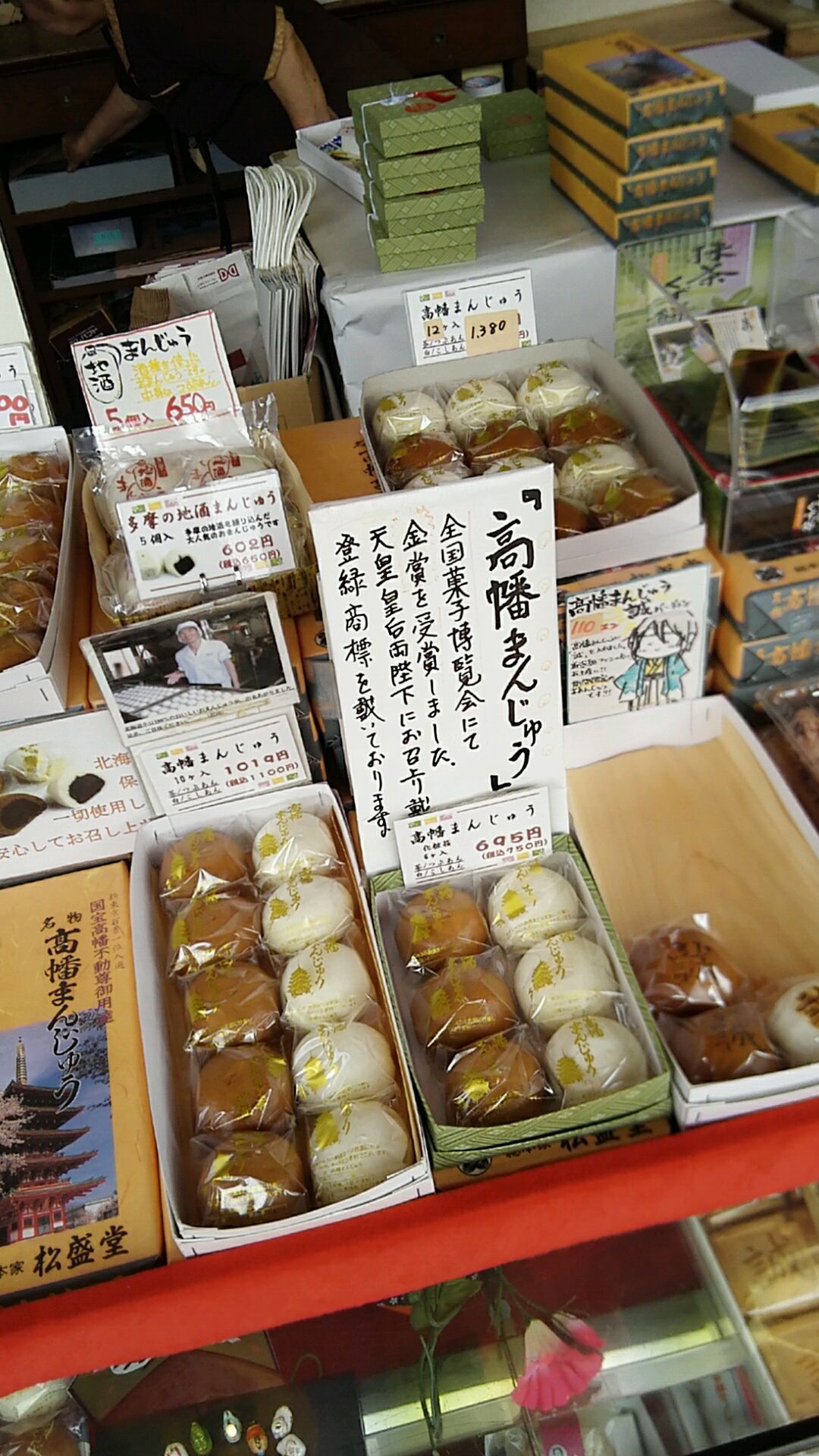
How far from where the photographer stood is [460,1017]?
1442mm

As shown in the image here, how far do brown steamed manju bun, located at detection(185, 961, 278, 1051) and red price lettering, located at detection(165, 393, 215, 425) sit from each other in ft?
3.38

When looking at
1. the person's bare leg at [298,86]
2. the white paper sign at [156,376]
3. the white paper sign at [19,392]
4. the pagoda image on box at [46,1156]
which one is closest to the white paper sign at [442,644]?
the pagoda image on box at [46,1156]

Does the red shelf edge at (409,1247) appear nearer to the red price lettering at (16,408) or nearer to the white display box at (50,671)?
the white display box at (50,671)

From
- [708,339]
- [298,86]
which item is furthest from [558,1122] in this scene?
[298,86]

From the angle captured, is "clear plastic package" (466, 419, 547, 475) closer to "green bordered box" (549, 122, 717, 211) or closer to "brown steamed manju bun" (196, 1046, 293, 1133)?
"green bordered box" (549, 122, 717, 211)

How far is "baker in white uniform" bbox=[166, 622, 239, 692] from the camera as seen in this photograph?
154cm

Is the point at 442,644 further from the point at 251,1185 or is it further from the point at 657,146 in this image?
the point at 657,146

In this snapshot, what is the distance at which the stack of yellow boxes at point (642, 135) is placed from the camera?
2.29 m

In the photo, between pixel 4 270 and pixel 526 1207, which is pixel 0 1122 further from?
pixel 4 270

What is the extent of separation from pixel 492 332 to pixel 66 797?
4.80ft

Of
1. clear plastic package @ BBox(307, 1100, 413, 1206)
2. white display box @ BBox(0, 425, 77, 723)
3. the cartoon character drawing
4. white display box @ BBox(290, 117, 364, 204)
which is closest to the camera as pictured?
clear plastic package @ BBox(307, 1100, 413, 1206)

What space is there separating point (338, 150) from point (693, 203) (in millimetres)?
1253

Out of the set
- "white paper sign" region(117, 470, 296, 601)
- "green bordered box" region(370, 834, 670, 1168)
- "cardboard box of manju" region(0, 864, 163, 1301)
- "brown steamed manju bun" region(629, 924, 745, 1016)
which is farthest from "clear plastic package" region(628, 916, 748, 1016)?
"white paper sign" region(117, 470, 296, 601)

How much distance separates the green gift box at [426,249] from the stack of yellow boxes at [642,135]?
0.35 m
